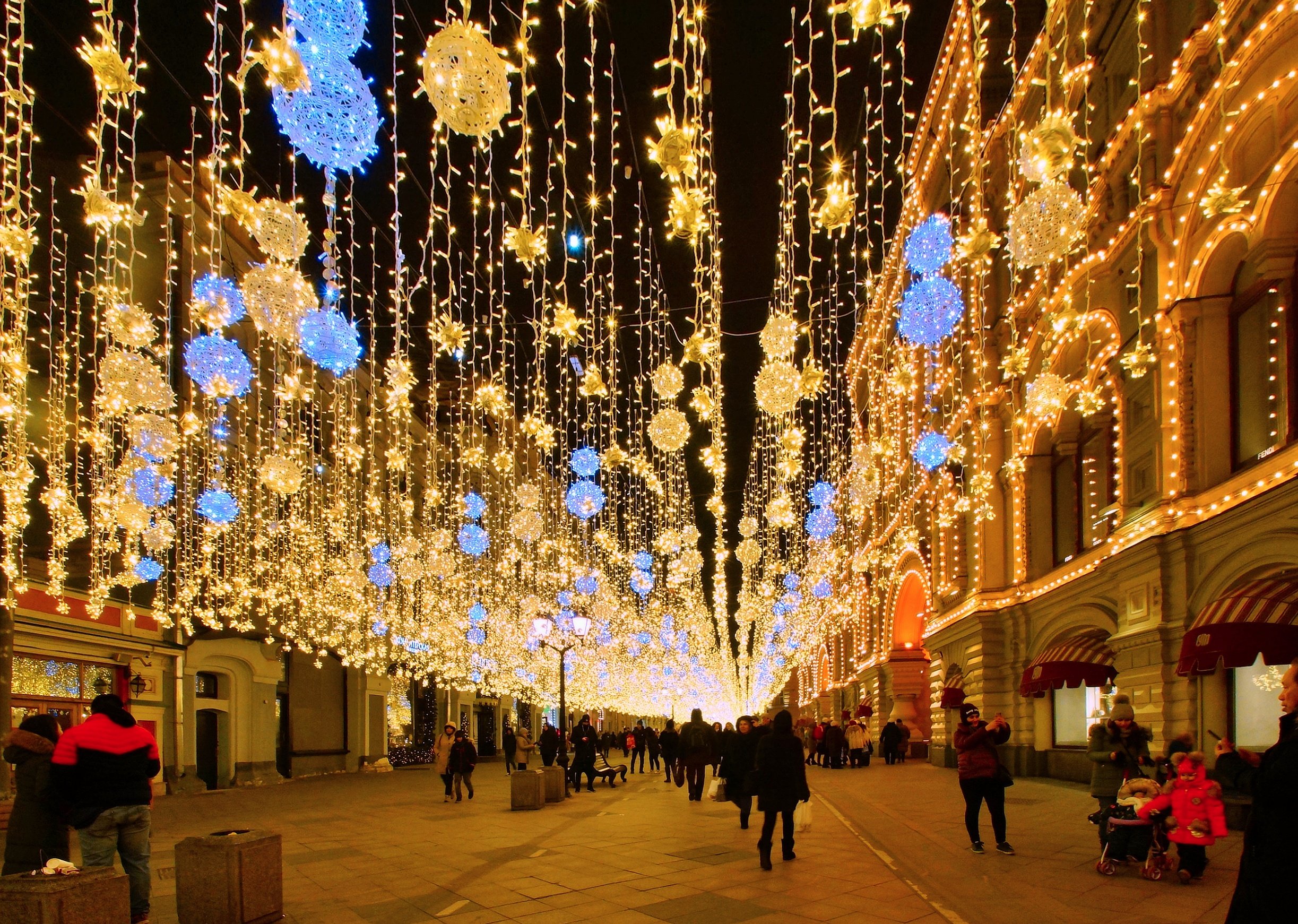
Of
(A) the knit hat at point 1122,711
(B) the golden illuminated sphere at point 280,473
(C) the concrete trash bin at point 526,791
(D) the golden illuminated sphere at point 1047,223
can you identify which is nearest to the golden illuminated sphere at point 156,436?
(B) the golden illuminated sphere at point 280,473

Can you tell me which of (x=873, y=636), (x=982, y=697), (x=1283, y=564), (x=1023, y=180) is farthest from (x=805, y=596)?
(x=1283, y=564)

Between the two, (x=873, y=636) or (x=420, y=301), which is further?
(x=873, y=636)

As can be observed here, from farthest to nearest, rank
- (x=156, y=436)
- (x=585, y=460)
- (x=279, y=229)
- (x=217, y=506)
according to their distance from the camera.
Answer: (x=585, y=460) → (x=217, y=506) → (x=156, y=436) → (x=279, y=229)

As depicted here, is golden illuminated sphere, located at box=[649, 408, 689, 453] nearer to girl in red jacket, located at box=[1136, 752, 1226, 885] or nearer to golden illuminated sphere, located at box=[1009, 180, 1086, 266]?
golden illuminated sphere, located at box=[1009, 180, 1086, 266]

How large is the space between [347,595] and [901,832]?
1931 centimetres

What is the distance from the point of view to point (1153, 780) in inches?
378

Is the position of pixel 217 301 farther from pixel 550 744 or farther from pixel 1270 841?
pixel 550 744

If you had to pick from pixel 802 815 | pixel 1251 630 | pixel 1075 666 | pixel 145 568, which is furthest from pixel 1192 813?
pixel 145 568

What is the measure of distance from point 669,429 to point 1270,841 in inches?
431

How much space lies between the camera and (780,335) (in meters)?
11.9

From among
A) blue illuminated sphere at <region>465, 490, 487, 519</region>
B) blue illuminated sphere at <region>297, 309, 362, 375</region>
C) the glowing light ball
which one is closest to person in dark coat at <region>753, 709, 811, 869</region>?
blue illuminated sphere at <region>297, 309, 362, 375</region>

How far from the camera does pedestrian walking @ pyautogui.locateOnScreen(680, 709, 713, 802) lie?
726 inches

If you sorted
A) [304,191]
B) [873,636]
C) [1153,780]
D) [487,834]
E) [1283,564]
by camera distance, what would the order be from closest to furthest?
[1153,780] < [1283,564] < [487,834] < [304,191] < [873,636]

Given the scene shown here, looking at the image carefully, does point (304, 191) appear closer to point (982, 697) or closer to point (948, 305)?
point (948, 305)
